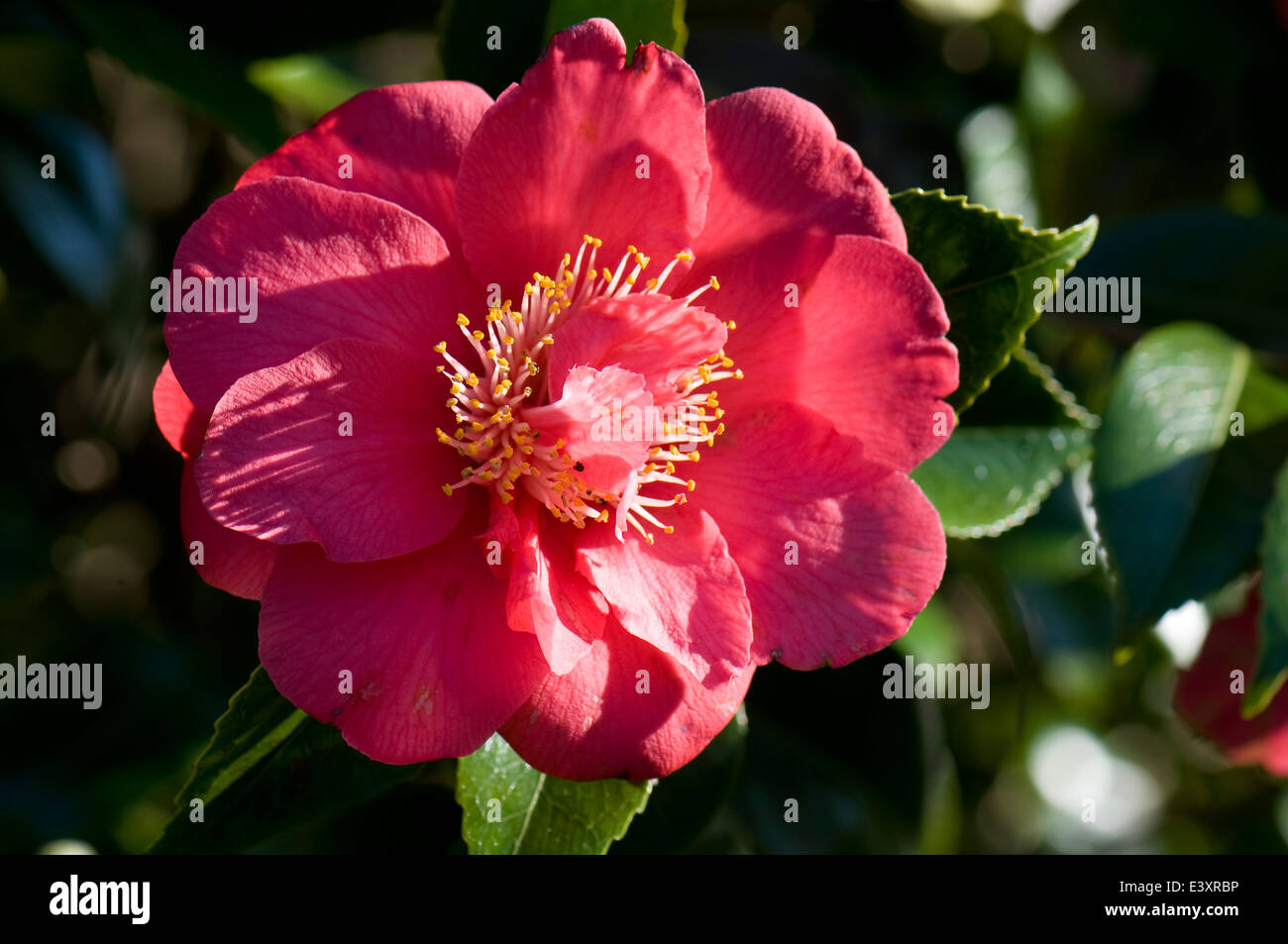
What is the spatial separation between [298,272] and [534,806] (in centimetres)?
53

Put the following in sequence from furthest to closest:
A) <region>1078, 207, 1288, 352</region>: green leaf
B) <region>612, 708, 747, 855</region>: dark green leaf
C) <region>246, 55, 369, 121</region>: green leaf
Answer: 1. <region>1078, 207, 1288, 352</region>: green leaf
2. <region>246, 55, 369, 121</region>: green leaf
3. <region>612, 708, 747, 855</region>: dark green leaf

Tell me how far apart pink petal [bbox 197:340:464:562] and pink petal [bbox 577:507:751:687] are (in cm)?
14

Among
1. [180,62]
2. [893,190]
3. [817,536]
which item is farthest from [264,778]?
[893,190]

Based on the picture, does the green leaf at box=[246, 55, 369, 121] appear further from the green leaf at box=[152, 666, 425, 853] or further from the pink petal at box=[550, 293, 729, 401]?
the green leaf at box=[152, 666, 425, 853]

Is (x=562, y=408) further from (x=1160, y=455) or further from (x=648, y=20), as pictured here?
(x=1160, y=455)

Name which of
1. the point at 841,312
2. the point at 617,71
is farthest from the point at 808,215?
the point at 617,71

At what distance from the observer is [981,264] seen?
3.51ft

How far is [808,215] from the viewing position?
3.21 feet

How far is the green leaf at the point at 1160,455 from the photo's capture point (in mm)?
1276

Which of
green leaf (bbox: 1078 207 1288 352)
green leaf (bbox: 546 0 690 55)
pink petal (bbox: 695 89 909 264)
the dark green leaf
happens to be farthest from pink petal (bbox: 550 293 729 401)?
green leaf (bbox: 1078 207 1288 352)

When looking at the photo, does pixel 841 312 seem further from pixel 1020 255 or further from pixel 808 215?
pixel 1020 255

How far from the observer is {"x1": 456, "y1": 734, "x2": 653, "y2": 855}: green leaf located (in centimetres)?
103

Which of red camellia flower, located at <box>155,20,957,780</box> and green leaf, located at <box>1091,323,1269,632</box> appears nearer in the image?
red camellia flower, located at <box>155,20,957,780</box>

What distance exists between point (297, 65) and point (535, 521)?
37.1 inches
